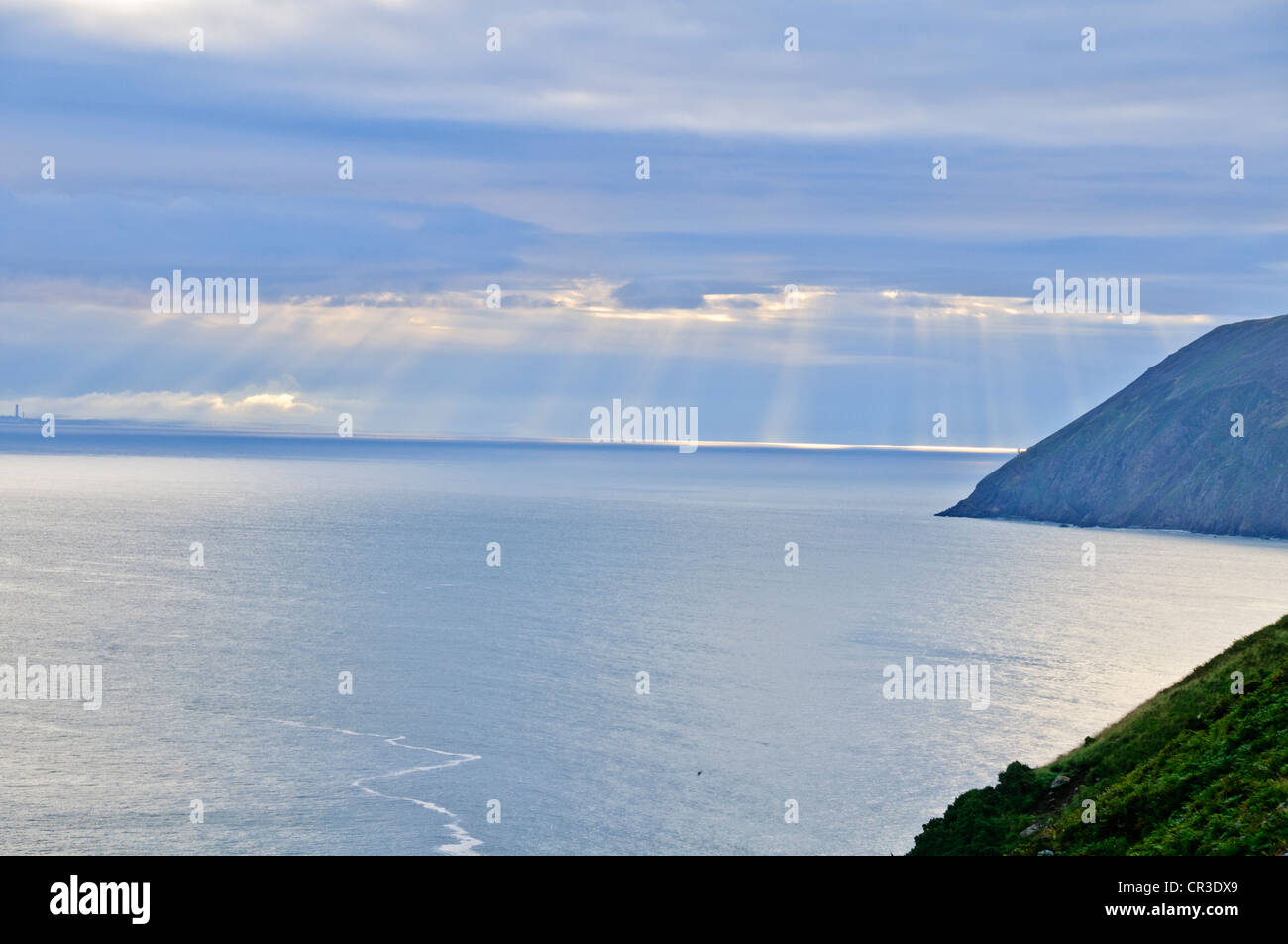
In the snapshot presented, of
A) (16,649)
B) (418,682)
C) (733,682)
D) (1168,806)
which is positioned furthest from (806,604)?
(1168,806)

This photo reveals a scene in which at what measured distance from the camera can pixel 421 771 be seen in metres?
64.9

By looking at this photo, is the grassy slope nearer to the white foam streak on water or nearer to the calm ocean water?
the calm ocean water

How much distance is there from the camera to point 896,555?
193 metres

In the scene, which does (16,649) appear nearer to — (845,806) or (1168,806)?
(845,806)

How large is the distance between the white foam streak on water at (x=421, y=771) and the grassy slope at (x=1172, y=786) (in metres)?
21.8

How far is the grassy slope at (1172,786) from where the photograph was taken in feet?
84.9

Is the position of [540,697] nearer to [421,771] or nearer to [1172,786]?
[421,771]

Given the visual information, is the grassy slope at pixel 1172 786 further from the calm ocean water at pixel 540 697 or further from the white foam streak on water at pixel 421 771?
the white foam streak on water at pixel 421 771

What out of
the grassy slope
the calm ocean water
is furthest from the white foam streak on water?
the grassy slope

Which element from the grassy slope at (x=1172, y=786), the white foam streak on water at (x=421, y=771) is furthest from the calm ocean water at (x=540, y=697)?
the grassy slope at (x=1172, y=786)

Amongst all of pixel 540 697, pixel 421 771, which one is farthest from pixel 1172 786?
pixel 540 697

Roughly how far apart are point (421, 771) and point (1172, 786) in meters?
44.3

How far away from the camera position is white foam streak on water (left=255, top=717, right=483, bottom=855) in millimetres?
52216
